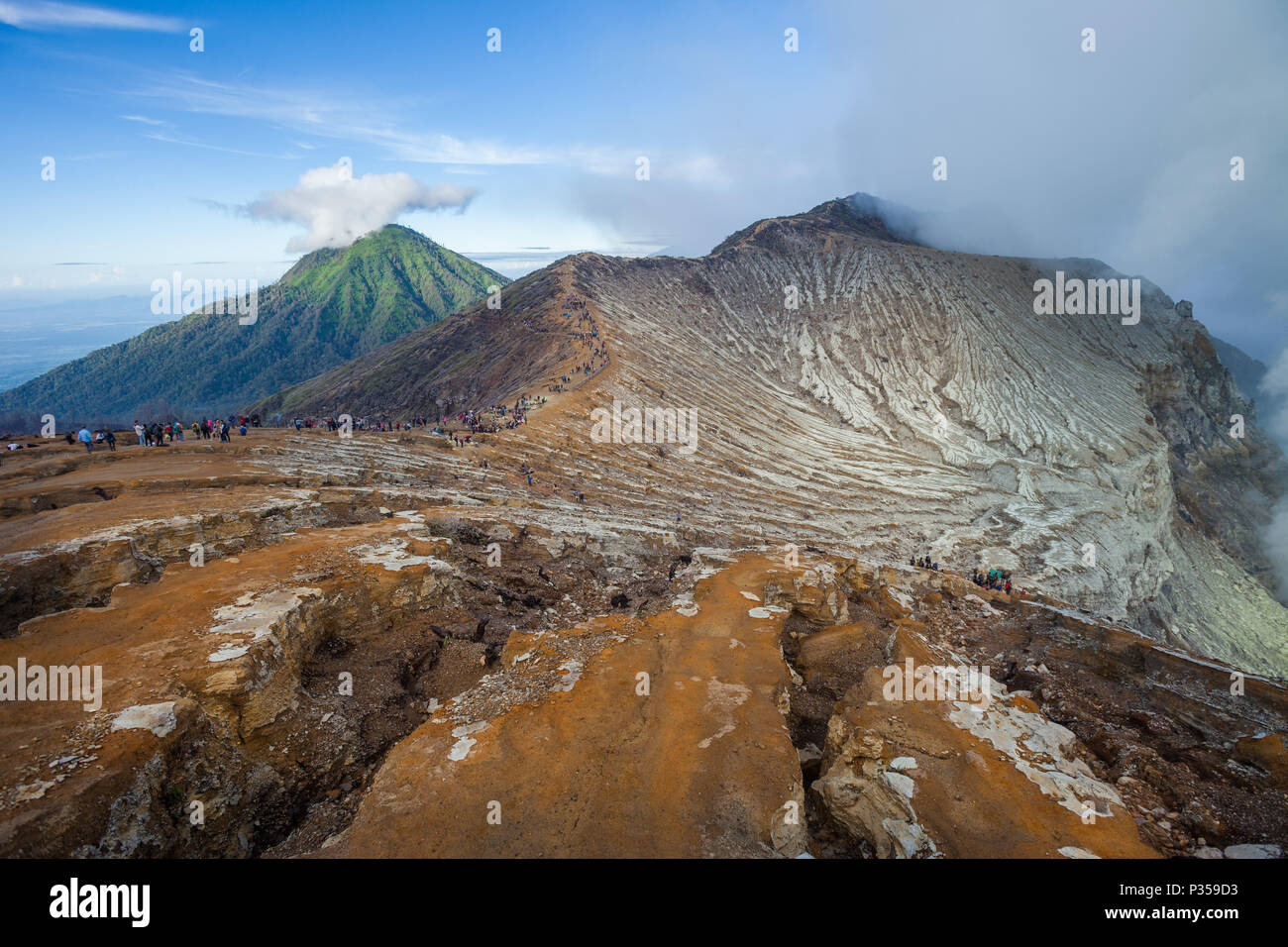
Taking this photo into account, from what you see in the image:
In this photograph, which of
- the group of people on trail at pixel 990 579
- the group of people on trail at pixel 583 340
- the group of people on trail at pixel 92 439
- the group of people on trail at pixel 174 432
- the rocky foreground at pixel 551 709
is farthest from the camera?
the group of people on trail at pixel 583 340

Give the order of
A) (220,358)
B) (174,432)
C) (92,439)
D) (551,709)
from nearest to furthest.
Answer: (551,709)
(92,439)
(174,432)
(220,358)

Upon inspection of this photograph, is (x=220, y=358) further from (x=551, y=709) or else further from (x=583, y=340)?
(x=551, y=709)

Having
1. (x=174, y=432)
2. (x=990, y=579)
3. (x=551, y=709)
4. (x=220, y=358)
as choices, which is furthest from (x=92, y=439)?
(x=220, y=358)

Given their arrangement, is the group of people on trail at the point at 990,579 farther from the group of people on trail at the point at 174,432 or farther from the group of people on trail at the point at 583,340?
the group of people on trail at the point at 174,432

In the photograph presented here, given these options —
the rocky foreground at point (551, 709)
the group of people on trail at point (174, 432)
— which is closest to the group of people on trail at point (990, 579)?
the rocky foreground at point (551, 709)

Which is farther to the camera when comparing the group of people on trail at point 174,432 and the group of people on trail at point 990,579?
the group of people on trail at point 174,432

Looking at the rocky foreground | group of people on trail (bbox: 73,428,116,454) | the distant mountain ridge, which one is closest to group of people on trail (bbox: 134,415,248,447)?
group of people on trail (bbox: 73,428,116,454)

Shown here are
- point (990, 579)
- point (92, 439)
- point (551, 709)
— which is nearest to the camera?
point (551, 709)

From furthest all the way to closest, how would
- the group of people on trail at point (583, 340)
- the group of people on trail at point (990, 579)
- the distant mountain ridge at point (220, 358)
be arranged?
the distant mountain ridge at point (220, 358), the group of people on trail at point (583, 340), the group of people on trail at point (990, 579)

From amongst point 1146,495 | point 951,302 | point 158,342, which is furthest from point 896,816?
point 158,342
